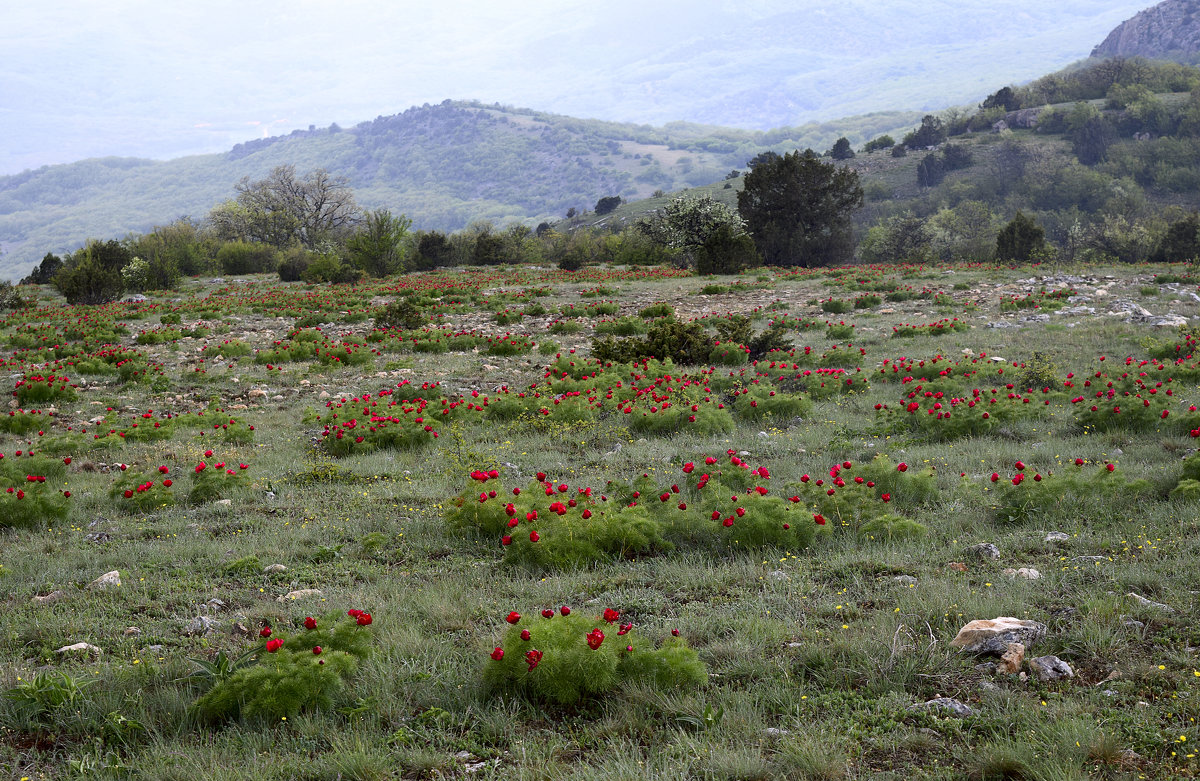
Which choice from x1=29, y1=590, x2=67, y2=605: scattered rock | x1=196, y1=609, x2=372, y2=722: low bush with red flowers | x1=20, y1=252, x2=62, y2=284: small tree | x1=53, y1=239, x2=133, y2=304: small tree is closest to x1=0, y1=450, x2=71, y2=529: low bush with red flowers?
x1=29, y1=590, x2=67, y2=605: scattered rock

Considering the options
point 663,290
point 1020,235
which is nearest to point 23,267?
point 663,290

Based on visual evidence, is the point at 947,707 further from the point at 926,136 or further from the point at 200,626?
the point at 926,136

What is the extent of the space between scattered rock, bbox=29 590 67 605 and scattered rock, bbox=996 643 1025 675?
5741 mm

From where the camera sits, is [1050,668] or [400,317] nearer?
[1050,668]

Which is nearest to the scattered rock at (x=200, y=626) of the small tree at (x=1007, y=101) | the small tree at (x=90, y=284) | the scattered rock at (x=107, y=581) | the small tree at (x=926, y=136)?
the scattered rock at (x=107, y=581)

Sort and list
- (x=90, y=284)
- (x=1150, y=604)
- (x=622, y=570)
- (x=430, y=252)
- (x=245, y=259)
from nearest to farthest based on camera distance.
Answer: (x=1150, y=604), (x=622, y=570), (x=90, y=284), (x=430, y=252), (x=245, y=259)

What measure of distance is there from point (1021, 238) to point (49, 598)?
34848mm

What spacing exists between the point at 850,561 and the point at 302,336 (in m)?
13.5

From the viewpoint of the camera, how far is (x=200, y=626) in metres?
4.14

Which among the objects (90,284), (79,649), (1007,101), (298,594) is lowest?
(298,594)

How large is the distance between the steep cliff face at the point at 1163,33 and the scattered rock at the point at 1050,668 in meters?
164

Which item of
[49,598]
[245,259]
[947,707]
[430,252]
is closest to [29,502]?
[49,598]

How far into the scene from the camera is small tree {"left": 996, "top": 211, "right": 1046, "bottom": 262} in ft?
97.4

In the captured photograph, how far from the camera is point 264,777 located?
2.73 metres
